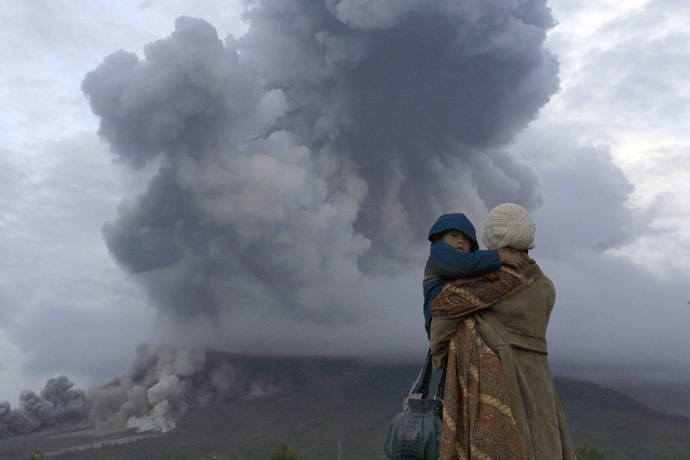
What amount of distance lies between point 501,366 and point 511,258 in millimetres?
587

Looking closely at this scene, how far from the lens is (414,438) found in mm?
3494

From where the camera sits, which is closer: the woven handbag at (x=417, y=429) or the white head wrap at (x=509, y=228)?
the woven handbag at (x=417, y=429)

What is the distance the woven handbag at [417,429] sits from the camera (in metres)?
3.49

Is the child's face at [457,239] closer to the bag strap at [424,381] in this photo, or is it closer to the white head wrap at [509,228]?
the white head wrap at [509,228]

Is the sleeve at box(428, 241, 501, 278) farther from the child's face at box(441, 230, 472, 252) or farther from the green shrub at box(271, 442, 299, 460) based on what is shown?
the green shrub at box(271, 442, 299, 460)

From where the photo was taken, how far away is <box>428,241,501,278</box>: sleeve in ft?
11.5

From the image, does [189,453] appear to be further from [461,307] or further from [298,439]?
[461,307]

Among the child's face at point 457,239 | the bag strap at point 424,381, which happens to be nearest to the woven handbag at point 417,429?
the bag strap at point 424,381

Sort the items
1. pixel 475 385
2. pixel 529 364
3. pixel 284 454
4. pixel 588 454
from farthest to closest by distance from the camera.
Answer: pixel 284 454, pixel 588 454, pixel 529 364, pixel 475 385

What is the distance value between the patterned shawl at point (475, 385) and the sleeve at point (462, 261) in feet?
0.20

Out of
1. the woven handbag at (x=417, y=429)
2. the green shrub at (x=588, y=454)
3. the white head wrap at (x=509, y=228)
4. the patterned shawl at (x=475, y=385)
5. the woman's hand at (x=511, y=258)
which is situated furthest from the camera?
the green shrub at (x=588, y=454)

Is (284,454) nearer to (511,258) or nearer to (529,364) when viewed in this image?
(529,364)

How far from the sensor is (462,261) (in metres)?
3.51

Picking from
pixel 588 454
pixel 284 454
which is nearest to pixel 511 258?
pixel 588 454
